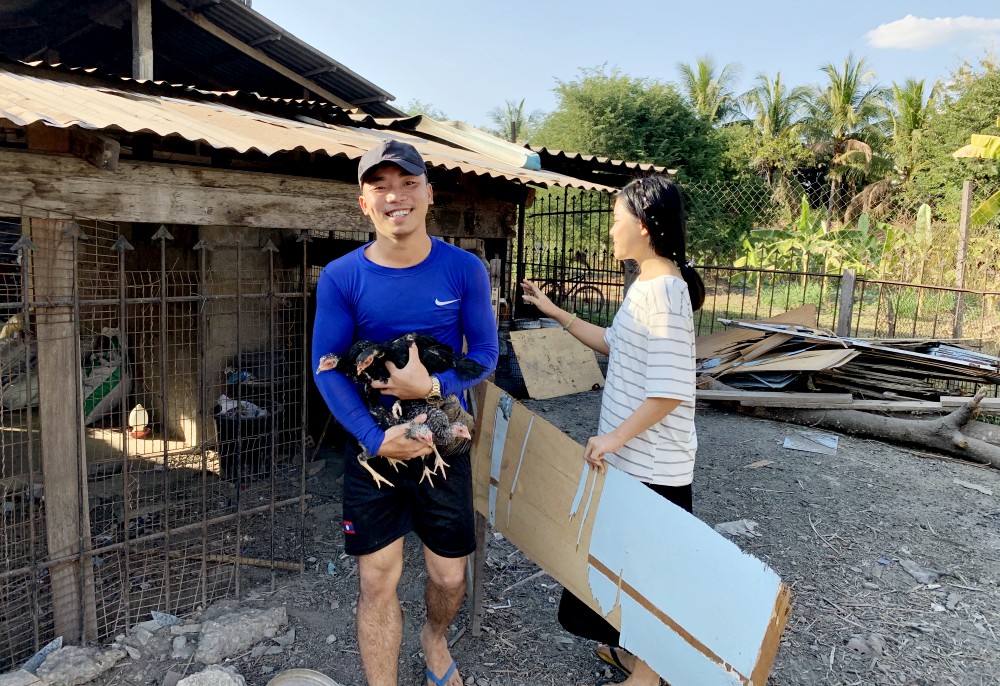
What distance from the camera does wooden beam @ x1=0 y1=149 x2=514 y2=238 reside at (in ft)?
9.04

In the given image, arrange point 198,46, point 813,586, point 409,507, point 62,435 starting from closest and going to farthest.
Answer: point 409,507
point 62,435
point 813,586
point 198,46

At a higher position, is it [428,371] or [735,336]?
[428,371]

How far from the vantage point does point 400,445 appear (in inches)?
83.9

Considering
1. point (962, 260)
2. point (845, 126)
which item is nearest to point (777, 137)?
point (845, 126)

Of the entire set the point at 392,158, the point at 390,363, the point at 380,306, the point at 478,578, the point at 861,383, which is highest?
the point at 392,158

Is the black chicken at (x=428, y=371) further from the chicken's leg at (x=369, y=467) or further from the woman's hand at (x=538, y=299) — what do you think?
the woman's hand at (x=538, y=299)

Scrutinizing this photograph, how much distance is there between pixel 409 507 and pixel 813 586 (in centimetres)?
269

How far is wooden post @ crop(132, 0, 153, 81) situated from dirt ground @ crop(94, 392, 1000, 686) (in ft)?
13.2

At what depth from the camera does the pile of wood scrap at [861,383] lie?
20.4ft

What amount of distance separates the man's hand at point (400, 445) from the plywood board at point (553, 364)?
5.70 metres

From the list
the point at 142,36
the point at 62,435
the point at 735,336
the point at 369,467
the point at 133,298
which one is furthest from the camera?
the point at 735,336

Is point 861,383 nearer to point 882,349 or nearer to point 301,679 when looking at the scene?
point 882,349

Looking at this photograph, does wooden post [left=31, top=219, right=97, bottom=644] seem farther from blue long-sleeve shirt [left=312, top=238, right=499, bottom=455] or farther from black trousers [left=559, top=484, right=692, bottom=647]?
black trousers [left=559, top=484, right=692, bottom=647]

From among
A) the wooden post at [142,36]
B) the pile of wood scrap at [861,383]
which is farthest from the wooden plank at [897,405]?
the wooden post at [142,36]
